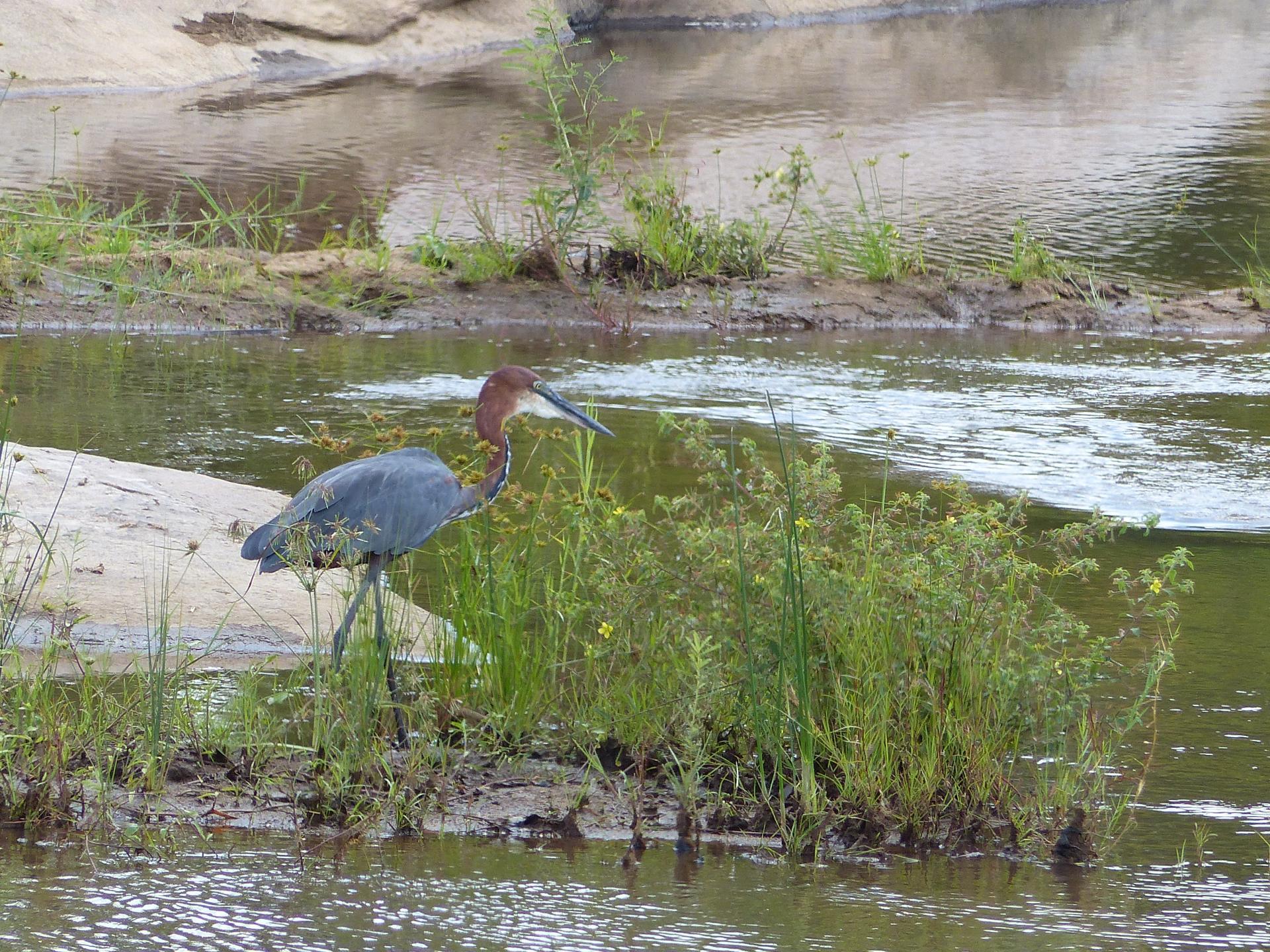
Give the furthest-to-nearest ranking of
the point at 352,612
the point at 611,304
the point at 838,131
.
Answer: the point at 838,131 < the point at 611,304 < the point at 352,612

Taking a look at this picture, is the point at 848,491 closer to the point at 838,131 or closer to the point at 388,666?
the point at 388,666

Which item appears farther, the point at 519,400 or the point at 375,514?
the point at 519,400

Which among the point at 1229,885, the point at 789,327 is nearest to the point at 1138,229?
the point at 789,327

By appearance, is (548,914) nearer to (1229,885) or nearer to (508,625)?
(508,625)

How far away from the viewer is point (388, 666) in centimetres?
430

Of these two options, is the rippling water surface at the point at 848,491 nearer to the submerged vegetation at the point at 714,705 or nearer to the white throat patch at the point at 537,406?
the submerged vegetation at the point at 714,705

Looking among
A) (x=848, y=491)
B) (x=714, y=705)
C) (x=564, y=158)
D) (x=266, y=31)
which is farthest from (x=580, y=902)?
(x=266, y=31)

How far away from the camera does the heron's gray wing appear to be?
4590 mm

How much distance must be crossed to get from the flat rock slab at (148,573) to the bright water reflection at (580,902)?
1237 millimetres

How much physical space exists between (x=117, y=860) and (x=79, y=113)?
17506mm

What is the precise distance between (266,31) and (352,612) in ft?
71.4

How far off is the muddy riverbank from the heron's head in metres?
5.28

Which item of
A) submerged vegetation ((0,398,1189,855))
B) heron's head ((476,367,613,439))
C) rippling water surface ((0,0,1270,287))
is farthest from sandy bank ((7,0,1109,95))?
submerged vegetation ((0,398,1189,855))

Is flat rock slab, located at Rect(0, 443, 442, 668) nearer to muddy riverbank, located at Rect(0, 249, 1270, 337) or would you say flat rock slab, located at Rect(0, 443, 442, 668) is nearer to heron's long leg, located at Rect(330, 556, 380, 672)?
heron's long leg, located at Rect(330, 556, 380, 672)
